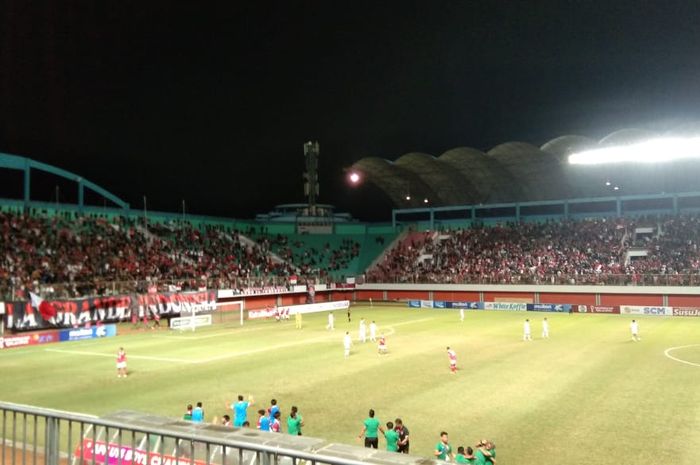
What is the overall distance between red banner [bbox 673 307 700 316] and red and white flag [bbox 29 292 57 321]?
173 feet

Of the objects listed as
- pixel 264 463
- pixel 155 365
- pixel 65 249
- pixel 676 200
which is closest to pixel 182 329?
pixel 65 249

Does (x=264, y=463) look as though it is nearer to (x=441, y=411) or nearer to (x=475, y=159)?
(x=441, y=411)

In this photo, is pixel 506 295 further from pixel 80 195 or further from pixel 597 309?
pixel 80 195

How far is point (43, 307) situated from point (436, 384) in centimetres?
2973

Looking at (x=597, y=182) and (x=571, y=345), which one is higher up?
(x=597, y=182)

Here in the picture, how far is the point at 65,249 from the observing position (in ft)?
155

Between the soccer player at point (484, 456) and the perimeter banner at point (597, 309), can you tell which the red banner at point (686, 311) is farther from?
the soccer player at point (484, 456)

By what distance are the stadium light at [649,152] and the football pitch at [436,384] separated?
49.9 ft

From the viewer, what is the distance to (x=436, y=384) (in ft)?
76.4

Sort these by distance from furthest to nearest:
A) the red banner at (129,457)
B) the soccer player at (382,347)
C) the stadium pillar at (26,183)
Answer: the stadium pillar at (26,183)
the soccer player at (382,347)
the red banner at (129,457)

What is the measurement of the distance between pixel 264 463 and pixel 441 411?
1516 centimetres

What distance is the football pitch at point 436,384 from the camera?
16266 millimetres

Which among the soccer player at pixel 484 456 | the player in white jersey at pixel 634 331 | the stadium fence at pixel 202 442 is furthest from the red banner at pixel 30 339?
the player in white jersey at pixel 634 331

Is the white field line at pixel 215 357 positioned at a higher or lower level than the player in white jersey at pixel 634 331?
lower
